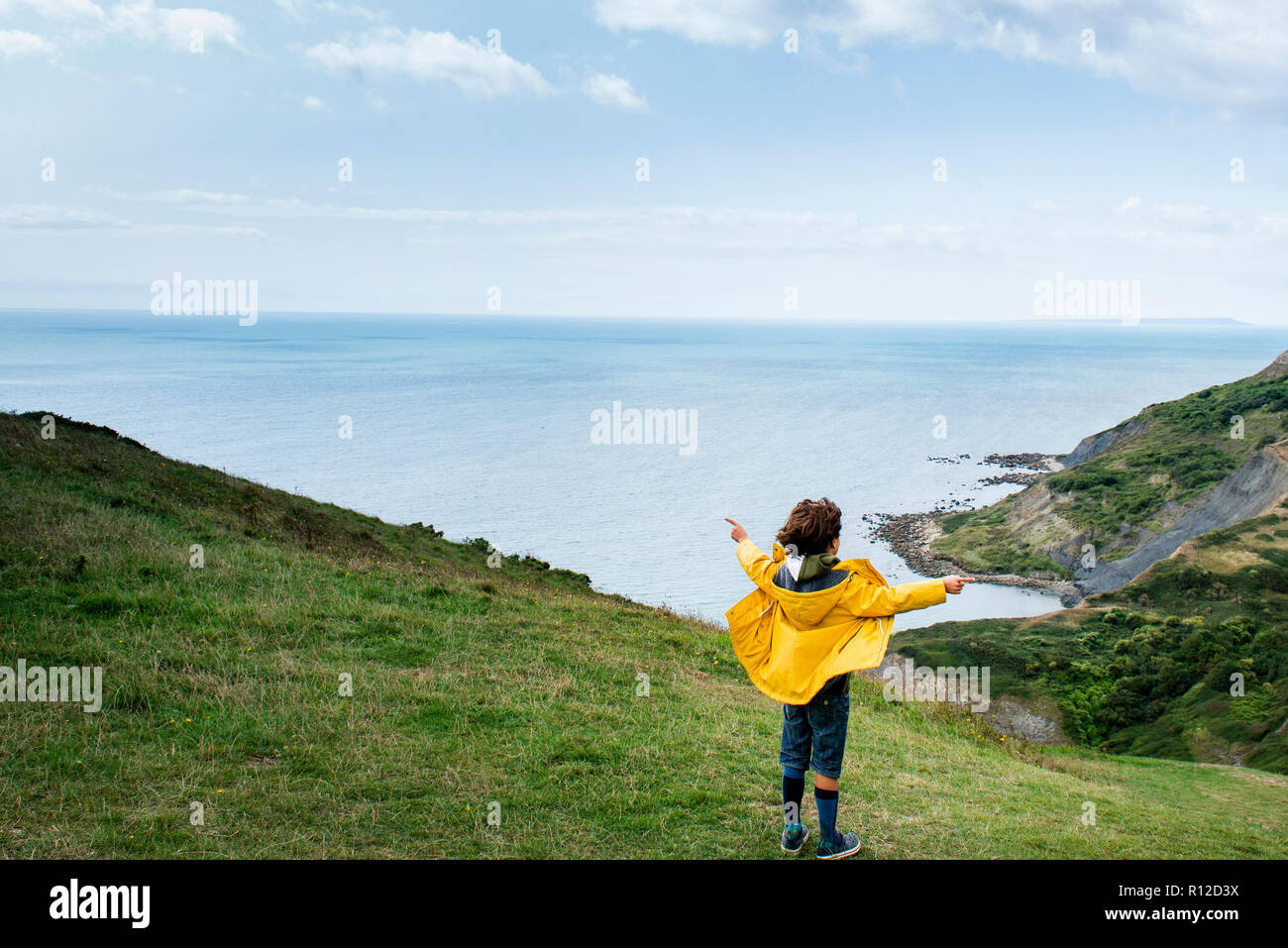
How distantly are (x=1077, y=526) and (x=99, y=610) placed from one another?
78.2 meters

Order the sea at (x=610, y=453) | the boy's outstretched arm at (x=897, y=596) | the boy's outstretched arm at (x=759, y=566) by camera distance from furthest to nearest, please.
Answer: the sea at (x=610, y=453) → the boy's outstretched arm at (x=759, y=566) → the boy's outstretched arm at (x=897, y=596)

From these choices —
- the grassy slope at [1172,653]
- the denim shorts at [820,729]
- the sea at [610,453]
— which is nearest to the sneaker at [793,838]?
the denim shorts at [820,729]

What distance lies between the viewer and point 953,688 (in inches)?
1357

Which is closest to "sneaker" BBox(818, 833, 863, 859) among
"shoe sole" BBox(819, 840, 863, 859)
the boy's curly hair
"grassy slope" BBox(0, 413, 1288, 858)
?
"shoe sole" BBox(819, 840, 863, 859)

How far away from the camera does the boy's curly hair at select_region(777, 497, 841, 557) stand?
6809 mm

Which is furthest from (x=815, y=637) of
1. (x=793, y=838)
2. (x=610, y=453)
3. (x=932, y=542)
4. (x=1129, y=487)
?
(x=610, y=453)

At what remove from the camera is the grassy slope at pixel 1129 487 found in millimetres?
72750

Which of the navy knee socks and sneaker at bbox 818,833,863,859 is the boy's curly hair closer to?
the navy knee socks

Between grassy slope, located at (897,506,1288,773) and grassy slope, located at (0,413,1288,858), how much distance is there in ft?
45.8

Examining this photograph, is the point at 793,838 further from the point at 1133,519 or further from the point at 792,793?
the point at 1133,519

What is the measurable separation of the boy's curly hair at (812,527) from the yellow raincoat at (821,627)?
24cm

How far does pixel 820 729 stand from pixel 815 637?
30.0 inches

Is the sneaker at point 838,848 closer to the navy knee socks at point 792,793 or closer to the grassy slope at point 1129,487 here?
the navy knee socks at point 792,793

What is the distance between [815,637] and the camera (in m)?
6.86
